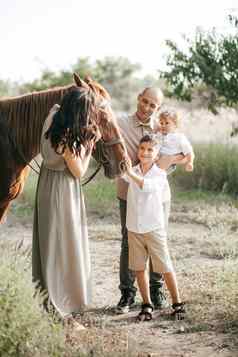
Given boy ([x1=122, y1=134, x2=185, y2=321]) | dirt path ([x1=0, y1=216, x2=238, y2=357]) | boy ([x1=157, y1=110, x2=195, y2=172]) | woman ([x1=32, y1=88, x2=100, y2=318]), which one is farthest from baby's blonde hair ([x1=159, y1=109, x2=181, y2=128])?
dirt path ([x1=0, y1=216, x2=238, y2=357])

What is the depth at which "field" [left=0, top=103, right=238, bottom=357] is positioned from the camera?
4268mm

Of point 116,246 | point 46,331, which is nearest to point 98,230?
point 116,246

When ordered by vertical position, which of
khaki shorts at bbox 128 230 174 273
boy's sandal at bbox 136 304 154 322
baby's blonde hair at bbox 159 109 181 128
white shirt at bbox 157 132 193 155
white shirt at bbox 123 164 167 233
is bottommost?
boy's sandal at bbox 136 304 154 322

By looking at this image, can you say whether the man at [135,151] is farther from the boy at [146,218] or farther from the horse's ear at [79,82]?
the horse's ear at [79,82]

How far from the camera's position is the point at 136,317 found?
4.89 meters

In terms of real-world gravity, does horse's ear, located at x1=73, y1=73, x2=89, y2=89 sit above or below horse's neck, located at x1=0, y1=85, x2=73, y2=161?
above

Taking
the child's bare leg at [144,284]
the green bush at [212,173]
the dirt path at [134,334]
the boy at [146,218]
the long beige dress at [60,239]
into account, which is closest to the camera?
the dirt path at [134,334]

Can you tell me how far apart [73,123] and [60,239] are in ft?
2.51

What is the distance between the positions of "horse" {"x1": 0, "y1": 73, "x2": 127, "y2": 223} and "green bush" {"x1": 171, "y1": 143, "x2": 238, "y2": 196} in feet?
23.1

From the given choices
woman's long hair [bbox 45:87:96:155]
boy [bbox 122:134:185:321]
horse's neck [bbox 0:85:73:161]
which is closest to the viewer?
woman's long hair [bbox 45:87:96:155]

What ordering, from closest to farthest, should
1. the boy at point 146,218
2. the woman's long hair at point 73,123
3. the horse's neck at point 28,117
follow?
the woman's long hair at point 73,123 → the horse's neck at point 28,117 → the boy at point 146,218

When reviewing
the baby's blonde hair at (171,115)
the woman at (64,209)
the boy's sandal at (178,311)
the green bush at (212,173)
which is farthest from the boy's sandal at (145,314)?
the green bush at (212,173)

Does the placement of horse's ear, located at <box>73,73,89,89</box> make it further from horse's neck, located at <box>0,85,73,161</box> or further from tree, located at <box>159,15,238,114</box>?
tree, located at <box>159,15,238,114</box>

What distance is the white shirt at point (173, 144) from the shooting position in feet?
15.8
